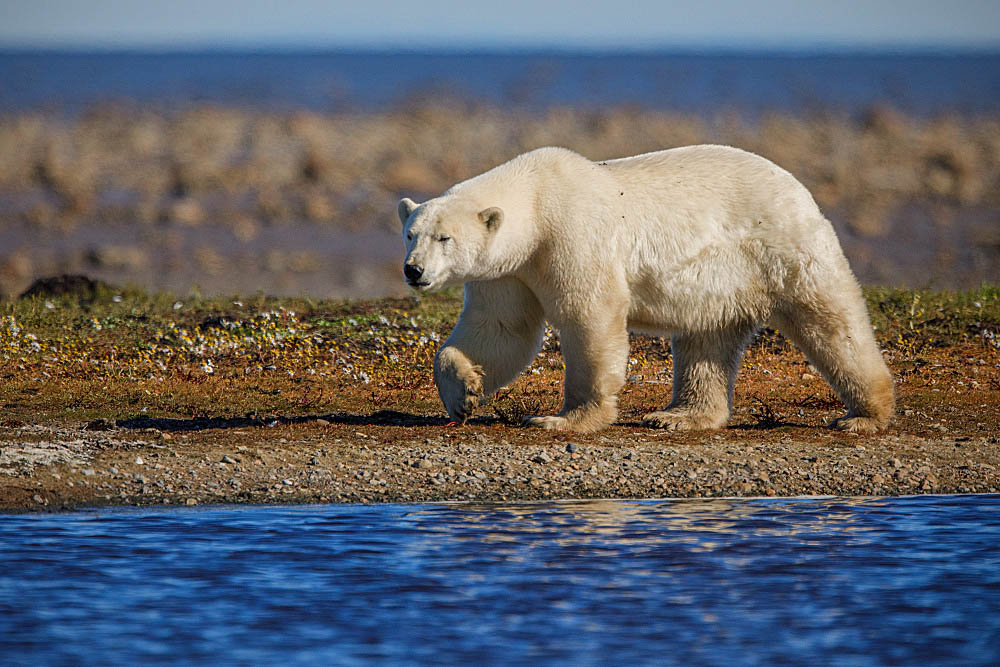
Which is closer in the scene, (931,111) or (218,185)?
(218,185)

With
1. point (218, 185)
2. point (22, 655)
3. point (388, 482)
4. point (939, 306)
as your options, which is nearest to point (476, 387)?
point (388, 482)

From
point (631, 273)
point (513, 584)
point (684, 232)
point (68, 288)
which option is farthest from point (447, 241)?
point (68, 288)

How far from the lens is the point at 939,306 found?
42.8 ft

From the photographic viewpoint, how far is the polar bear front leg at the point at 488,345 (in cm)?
880

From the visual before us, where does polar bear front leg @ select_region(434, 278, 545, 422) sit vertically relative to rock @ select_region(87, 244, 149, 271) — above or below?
below

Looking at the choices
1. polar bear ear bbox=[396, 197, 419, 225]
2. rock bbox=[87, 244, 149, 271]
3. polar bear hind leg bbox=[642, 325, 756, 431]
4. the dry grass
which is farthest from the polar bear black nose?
rock bbox=[87, 244, 149, 271]

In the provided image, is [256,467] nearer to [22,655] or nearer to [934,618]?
[22,655]

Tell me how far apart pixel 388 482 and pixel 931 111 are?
45425 mm

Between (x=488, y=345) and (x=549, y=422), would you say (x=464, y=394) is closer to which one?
(x=488, y=345)

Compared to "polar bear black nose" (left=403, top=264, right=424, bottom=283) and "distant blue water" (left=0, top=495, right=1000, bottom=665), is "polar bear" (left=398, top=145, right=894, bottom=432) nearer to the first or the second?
"polar bear black nose" (left=403, top=264, right=424, bottom=283)

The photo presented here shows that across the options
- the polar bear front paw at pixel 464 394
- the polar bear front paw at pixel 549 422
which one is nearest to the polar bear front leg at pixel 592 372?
the polar bear front paw at pixel 549 422

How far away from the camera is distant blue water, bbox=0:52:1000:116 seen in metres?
55.7

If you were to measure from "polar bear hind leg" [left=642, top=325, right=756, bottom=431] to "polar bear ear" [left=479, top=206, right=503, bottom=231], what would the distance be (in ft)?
5.34

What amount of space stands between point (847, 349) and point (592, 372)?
1597 millimetres
